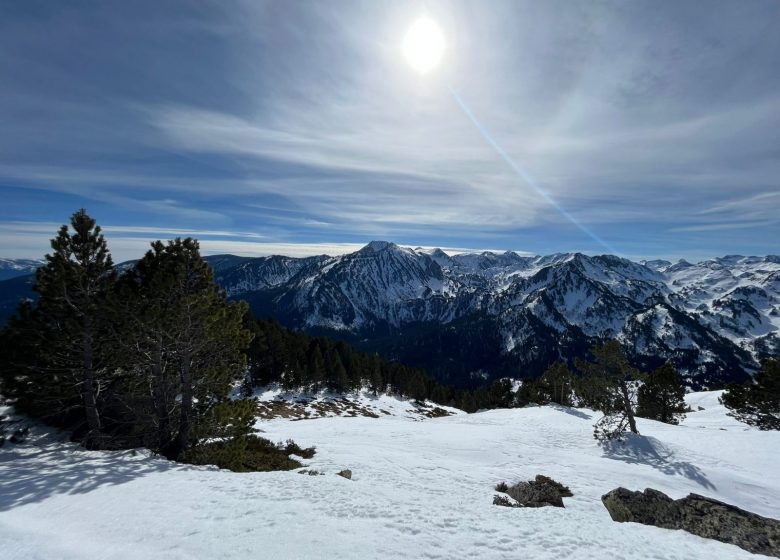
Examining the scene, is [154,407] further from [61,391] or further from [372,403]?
[372,403]

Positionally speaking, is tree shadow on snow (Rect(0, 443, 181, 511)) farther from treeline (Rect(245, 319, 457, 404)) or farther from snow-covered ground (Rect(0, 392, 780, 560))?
treeline (Rect(245, 319, 457, 404))

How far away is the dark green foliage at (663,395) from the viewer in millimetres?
50406

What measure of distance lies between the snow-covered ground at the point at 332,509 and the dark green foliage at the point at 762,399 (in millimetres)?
22787

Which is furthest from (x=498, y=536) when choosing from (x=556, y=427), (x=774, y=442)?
(x=774, y=442)

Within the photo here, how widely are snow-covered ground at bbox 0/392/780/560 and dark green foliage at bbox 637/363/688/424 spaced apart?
31220mm

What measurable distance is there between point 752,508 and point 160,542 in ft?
85.6

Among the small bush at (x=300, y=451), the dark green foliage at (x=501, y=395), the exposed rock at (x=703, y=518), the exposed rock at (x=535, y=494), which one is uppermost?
the exposed rock at (x=703, y=518)

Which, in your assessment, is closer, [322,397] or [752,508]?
[752,508]

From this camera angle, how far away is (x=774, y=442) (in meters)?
27.9

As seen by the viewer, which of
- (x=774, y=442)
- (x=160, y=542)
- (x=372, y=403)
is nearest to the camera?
(x=160, y=542)

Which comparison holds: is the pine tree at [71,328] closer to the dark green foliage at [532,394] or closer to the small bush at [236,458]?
the small bush at [236,458]

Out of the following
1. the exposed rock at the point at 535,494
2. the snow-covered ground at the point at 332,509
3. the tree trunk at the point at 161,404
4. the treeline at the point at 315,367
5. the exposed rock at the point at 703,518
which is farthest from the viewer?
the treeline at the point at 315,367

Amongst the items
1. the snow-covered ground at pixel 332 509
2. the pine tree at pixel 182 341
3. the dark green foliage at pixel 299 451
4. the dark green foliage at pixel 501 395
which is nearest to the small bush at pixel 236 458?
the pine tree at pixel 182 341

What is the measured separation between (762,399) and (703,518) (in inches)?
1646
